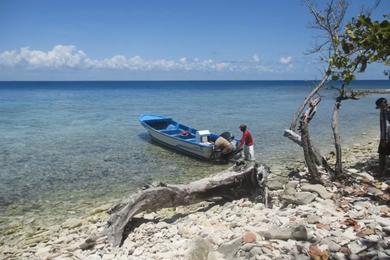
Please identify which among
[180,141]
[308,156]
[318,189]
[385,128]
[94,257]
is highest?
[385,128]

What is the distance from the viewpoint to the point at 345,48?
Answer: 406 inches

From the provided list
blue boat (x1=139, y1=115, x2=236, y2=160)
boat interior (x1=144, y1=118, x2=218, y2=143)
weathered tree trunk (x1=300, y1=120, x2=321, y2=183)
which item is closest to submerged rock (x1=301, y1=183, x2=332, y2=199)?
weathered tree trunk (x1=300, y1=120, x2=321, y2=183)

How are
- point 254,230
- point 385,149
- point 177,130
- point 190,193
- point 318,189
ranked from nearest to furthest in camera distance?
1. point 254,230
2. point 190,193
3. point 318,189
4. point 385,149
5. point 177,130

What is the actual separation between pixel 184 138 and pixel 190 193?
40.4ft

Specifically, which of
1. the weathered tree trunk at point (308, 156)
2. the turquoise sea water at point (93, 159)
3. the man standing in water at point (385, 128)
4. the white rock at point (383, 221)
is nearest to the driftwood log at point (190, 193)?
the weathered tree trunk at point (308, 156)

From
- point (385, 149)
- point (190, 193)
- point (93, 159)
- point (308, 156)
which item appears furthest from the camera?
point (93, 159)

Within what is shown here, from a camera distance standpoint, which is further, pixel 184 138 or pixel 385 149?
pixel 184 138

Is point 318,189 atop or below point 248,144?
below

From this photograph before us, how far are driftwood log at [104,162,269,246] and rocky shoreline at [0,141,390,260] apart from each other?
35cm

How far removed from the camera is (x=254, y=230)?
8086mm

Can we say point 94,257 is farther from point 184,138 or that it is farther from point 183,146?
point 184,138

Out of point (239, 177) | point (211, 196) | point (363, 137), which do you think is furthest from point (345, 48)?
point (363, 137)

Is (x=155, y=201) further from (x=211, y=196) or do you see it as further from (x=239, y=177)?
(x=239, y=177)

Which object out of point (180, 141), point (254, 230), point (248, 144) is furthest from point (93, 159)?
point (254, 230)
